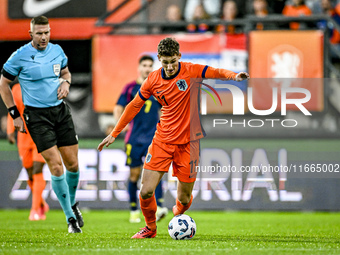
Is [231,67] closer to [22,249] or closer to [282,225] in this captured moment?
[282,225]

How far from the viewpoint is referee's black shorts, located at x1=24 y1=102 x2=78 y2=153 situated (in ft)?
25.7

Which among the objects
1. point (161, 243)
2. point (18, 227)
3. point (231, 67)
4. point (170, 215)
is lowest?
point (170, 215)

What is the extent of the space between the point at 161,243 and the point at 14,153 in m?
7.19

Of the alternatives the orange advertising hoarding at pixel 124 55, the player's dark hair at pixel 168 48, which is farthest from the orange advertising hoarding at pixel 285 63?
the player's dark hair at pixel 168 48

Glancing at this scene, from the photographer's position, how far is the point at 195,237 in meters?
7.58

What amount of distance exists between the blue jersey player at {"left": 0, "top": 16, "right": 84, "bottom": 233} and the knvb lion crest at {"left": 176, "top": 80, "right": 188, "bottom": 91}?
1627 millimetres

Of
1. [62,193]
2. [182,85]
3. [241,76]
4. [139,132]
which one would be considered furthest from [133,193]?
[241,76]

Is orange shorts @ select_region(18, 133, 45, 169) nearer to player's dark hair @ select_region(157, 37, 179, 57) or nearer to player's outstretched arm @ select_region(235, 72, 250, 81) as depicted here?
player's dark hair @ select_region(157, 37, 179, 57)

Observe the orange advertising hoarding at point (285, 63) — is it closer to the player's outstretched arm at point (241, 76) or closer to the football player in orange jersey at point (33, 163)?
the football player in orange jersey at point (33, 163)

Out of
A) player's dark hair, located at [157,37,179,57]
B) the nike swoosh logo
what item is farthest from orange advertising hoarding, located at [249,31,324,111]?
player's dark hair, located at [157,37,179,57]

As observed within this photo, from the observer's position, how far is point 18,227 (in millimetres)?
9250

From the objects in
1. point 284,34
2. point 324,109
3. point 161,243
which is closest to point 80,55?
point 284,34

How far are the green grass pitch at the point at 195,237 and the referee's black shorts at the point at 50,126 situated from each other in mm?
1116

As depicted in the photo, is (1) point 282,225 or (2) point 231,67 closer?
(1) point 282,225
